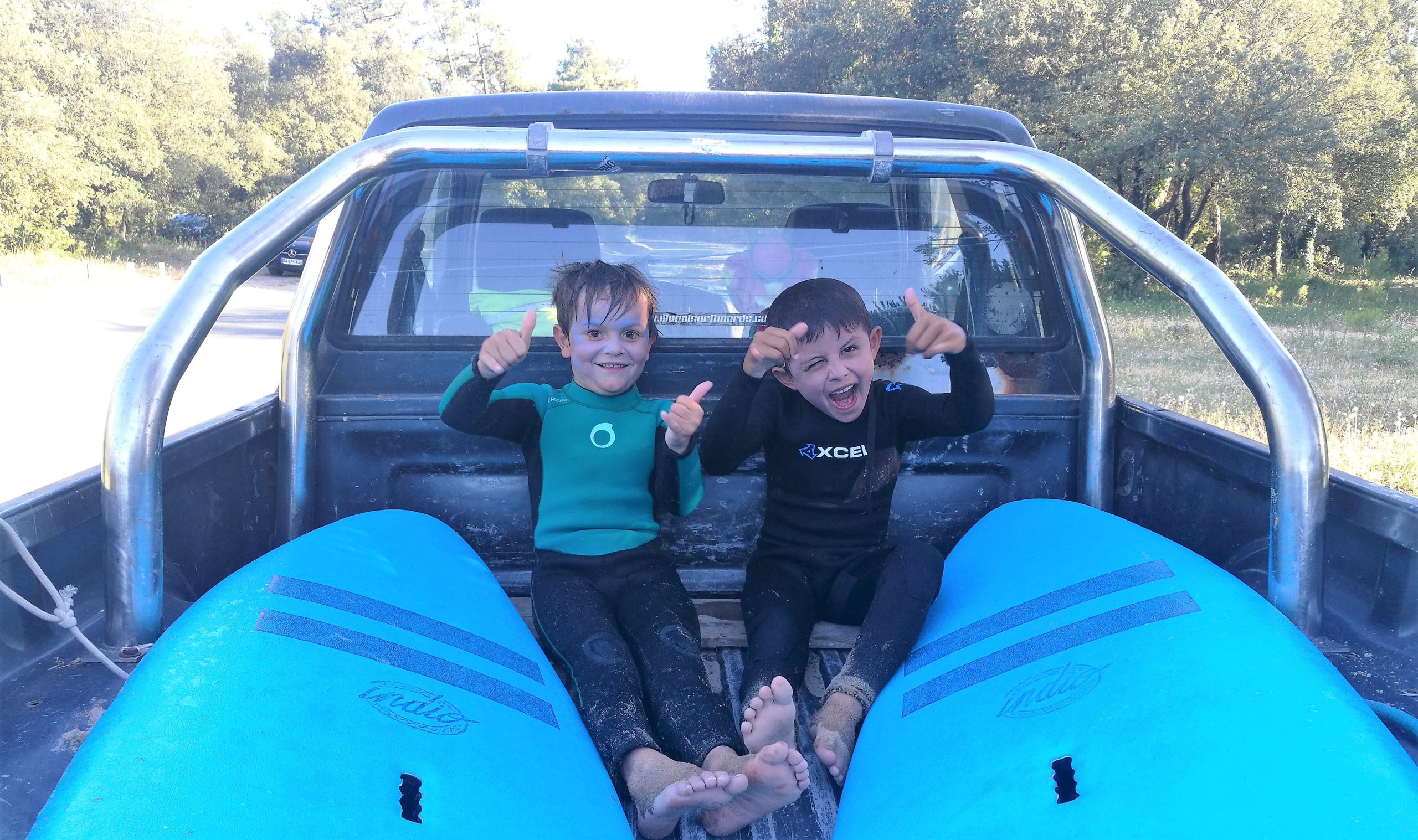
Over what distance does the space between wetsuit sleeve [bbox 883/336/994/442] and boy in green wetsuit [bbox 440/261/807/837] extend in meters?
0.51

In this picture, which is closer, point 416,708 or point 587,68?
point 416,708

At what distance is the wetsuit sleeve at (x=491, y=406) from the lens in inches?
84.7

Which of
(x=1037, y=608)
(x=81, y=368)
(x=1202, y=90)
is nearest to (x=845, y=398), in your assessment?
(x=1037, y=608)

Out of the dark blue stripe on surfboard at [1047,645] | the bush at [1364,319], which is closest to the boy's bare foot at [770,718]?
the dark blue stripe on surfboard at [1047,645]

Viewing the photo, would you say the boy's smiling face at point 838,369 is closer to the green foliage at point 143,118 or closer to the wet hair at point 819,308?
the wet hair at point 819,308

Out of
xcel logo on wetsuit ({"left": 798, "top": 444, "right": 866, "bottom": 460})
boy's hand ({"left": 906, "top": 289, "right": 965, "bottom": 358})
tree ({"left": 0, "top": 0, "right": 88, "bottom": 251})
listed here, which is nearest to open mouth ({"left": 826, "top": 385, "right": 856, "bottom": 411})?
xcel logo on wetsuit ({"left": 798, "top": 444, "right": 866, "bottom": 460})

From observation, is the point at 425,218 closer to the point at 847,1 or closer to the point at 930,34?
the point at 930,34

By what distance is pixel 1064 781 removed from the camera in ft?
4.68

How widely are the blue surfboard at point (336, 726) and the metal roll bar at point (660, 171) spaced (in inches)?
8.2

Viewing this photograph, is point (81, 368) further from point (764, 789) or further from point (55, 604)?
point (764, 789)

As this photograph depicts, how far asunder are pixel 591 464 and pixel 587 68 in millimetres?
56951

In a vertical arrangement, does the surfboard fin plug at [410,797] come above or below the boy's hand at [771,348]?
below

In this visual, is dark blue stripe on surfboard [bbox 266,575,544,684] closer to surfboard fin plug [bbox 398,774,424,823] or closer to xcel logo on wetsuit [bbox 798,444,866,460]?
surfboard fin plug [bbox 398,774,424,823]

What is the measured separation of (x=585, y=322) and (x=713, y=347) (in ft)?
1.32
